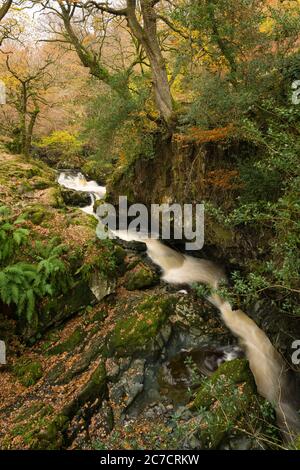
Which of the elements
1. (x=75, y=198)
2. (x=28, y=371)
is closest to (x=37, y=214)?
(x=28, y=371)

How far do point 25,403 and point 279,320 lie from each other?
521 cm

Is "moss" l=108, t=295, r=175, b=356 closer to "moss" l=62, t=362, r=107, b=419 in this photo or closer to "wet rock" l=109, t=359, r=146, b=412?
"wet rock" l=109, t=359, r=146, b=412

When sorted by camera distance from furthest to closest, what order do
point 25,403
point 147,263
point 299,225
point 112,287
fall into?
point 147,263
point 112,287
point 25,403
point 299,225

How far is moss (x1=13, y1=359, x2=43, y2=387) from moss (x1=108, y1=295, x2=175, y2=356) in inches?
58.9

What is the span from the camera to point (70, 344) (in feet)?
23.2

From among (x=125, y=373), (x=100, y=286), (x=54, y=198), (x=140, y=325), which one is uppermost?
(x=54, y=198)

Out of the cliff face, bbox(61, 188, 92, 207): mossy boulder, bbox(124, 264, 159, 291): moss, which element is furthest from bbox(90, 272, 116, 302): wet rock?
bbox(61, 188, 92, 207): mossy boulder

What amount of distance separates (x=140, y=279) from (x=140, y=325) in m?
1.68

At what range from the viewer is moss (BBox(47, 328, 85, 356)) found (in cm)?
696

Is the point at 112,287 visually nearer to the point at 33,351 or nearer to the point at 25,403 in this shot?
the point at 33,351

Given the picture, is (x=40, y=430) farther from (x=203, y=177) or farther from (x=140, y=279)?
(x=203, y=177)

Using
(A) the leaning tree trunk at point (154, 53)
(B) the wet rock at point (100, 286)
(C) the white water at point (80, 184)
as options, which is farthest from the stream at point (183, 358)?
(C) the white water at point (80, 184)
